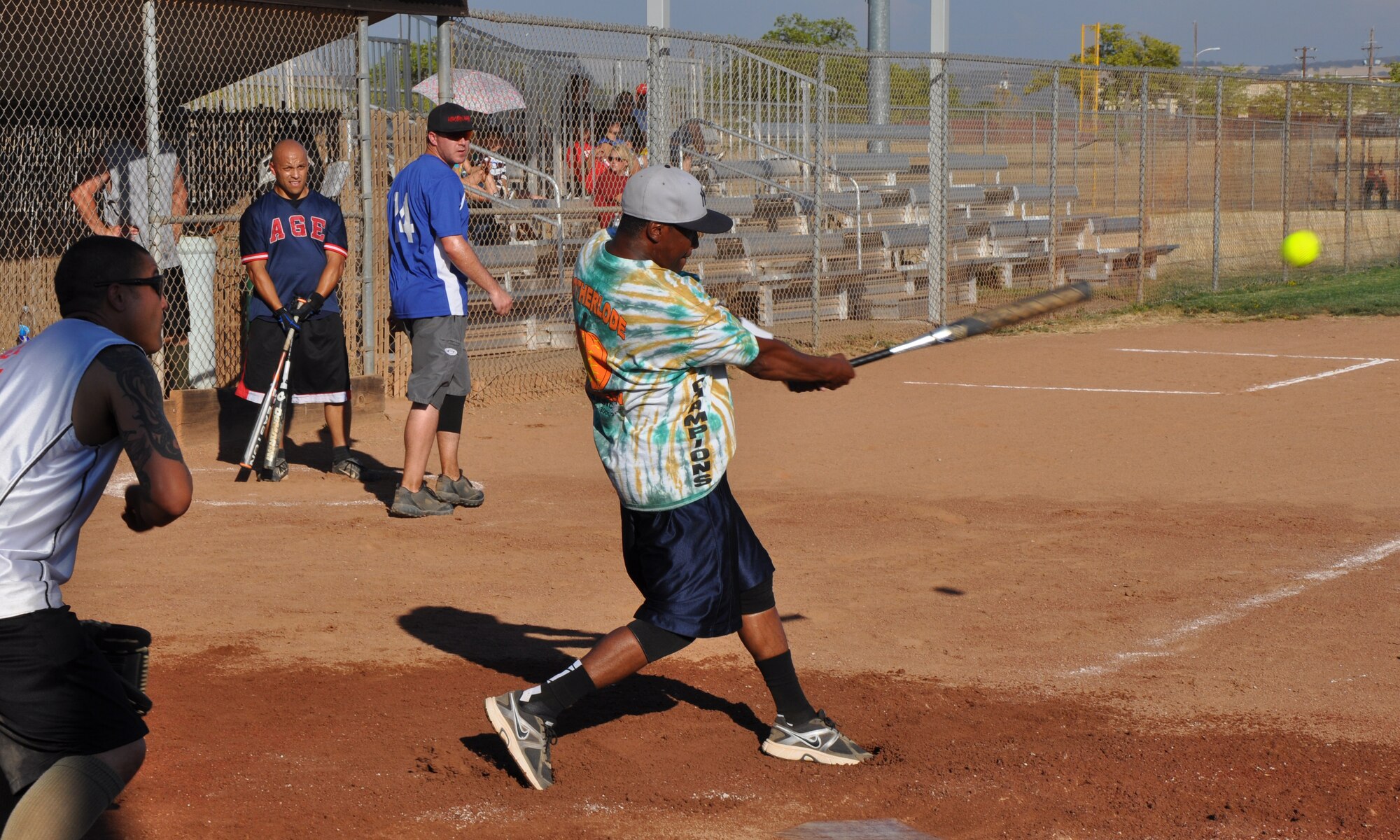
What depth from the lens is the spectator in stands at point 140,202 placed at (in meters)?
9.59

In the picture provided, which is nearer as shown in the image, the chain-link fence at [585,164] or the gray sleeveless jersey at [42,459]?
the gray sleeveless jersey at [42,459]

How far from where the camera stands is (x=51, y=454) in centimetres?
295

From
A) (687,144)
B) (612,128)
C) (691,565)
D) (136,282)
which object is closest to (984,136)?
(687,144)

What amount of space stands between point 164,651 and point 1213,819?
391 cm

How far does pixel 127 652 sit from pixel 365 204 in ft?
24.7

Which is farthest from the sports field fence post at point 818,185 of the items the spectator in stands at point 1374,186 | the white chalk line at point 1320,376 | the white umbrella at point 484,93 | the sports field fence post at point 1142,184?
the spectator in stands at point 1374,186

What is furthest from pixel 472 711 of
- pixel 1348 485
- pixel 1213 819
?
pixel 1348 485

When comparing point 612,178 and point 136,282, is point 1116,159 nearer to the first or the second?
point 612,178

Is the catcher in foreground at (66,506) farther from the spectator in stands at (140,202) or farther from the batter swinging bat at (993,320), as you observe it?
the spectator in stands at (140,202)

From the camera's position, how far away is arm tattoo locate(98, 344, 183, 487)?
293 cm

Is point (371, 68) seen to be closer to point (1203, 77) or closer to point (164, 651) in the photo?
point (164, 651)

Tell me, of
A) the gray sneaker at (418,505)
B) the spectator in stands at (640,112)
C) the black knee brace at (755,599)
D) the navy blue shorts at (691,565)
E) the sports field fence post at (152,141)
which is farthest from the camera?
the spectator in stands at (640,112)

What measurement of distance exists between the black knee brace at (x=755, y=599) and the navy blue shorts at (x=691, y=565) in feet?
0.20

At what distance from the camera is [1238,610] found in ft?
19.1
